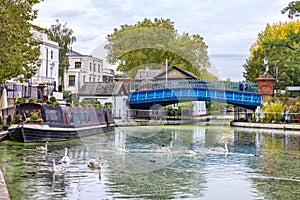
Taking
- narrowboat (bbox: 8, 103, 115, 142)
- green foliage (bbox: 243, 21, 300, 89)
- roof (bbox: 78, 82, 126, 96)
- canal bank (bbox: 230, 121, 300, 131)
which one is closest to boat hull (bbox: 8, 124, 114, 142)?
narrowboat (bbox: 8, 103, 115, 142)

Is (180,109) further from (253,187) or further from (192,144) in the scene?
(253,187)

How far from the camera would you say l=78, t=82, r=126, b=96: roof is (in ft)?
202

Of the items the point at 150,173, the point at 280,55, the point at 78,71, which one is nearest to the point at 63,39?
the point at 78,71

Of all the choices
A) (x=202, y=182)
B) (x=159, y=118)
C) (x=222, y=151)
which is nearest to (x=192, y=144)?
(x=222, y=151)

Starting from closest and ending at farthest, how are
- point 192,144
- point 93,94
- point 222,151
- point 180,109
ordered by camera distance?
point 222,151 → point 192,144 → point 93,94 → point 180,109

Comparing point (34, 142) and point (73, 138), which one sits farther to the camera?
point (73, 138)

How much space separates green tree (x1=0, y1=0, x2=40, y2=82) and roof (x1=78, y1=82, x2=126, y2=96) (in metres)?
26.6

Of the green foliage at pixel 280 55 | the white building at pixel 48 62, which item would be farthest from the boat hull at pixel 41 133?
the green foliage at pixel 280 55

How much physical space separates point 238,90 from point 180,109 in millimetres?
13715

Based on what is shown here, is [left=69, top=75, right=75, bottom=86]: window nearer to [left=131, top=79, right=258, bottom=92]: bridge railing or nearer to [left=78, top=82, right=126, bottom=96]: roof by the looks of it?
[left=78, top=82, right=126, bottom=96]: roof

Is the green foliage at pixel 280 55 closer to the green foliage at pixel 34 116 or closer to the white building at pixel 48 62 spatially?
the white building at pixel 48 62

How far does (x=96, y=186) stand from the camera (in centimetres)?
1745

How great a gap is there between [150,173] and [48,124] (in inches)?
481

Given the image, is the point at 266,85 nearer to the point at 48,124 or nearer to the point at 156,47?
the point at 156,47
